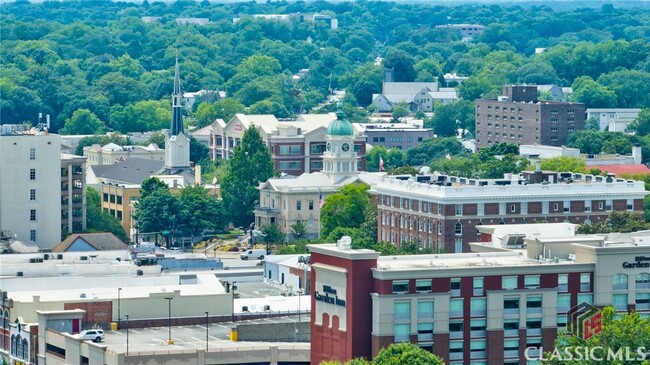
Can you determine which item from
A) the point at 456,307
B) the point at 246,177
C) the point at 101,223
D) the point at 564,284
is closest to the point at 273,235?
the point at 246,177

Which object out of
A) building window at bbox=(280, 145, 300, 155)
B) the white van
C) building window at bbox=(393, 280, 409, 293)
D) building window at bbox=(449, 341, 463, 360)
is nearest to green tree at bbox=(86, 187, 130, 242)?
the white van

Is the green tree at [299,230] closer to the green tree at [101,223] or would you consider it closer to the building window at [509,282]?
the green tree at [101,223]

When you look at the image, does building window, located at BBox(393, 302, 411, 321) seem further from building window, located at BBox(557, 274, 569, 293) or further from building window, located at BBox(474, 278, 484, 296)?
building window, located at BBox(557, 274, 569, 293)

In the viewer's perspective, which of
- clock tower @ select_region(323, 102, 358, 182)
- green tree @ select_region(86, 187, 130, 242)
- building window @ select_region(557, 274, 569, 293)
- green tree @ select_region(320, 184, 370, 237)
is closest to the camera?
building window @ select_region(557, 274, 569, 293)

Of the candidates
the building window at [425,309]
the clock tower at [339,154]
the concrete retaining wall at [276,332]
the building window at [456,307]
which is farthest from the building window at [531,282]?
the clock tower at [339,154]

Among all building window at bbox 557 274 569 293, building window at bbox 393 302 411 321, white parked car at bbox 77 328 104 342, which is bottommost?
white parked car at bbox 77 328 104 342

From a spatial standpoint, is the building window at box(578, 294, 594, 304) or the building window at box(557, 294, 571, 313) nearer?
the building window at box(557, 294, 571, 313)
